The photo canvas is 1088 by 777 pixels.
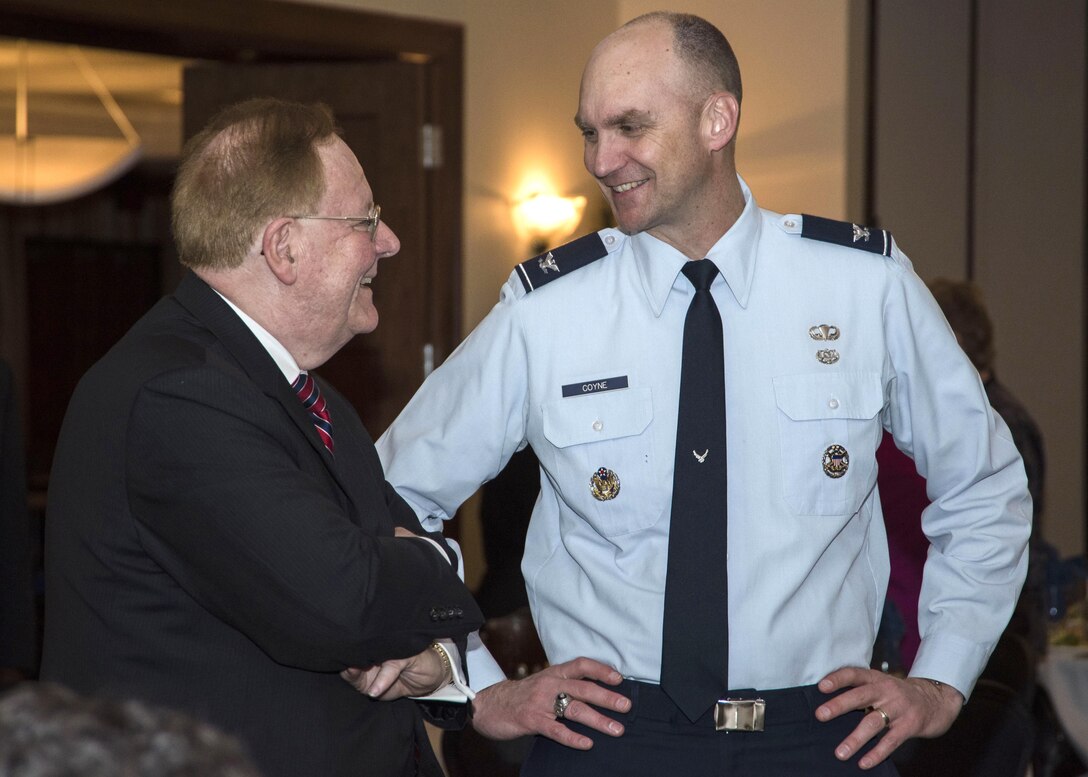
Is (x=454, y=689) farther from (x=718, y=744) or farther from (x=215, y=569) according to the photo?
(x=215, y=569)

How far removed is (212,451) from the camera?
1312 millimetres

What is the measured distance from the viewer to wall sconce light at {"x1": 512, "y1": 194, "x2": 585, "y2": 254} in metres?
5.20

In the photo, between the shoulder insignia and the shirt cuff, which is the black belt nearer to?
the shirt cuff

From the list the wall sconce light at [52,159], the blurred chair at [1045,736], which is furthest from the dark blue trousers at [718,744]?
the wall sconce light at [52,159]

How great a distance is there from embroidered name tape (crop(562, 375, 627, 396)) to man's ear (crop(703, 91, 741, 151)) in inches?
14.2

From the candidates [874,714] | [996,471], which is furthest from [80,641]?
[996,471]

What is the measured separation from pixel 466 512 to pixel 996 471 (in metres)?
3.47

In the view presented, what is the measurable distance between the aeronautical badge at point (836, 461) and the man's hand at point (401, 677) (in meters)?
0.56

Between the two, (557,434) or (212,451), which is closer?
(212,451)

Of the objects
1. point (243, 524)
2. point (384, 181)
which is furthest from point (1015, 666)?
point (384, 181)

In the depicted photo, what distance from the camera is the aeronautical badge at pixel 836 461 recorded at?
1.69 metres

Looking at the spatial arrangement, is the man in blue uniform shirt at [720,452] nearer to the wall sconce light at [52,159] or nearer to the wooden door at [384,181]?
the wooden door at [384,181]

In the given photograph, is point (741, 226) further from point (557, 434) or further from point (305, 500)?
point (305, 500)

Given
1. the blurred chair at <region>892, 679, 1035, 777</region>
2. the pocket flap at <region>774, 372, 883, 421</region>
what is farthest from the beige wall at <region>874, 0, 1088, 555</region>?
the pocket flap at <region>774, 372, 883, 421</region>
